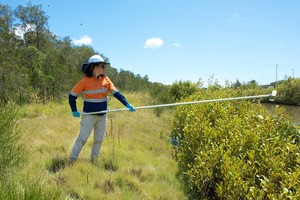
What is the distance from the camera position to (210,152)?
427cm

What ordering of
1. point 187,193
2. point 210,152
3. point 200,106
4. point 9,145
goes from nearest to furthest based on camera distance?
point 9,145
point 210,152
point 187,193
point 200,106

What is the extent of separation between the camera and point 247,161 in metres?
3.75

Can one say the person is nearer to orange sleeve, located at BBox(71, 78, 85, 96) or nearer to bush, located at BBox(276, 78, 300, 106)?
orange sleeve, located at BBox(71, 78, 85, 96)

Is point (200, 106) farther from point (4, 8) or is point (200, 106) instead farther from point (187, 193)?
point (4, 8)

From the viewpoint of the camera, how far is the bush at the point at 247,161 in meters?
3.25

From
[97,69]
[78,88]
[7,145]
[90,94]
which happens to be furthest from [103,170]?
[7,145]

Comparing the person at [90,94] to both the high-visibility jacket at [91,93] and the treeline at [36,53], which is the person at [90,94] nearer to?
the high-visibility jacket at [91,93]

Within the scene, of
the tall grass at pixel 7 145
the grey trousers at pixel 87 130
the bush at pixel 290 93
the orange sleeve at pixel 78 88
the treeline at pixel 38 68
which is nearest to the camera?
the tall grass at pixel 7 145

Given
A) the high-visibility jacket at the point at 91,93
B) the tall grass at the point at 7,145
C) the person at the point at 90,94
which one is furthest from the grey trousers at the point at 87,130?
the tall grass at the point at 7,145

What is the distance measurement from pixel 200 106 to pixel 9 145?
491 centimetres

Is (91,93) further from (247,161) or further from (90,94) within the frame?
(247,161)

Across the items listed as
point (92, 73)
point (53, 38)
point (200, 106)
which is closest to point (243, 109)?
point (200, 106)

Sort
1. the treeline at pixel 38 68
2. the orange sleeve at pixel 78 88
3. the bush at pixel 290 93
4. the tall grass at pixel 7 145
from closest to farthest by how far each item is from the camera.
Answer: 1. the tall grass at pixel 7 145
2. the orange sleeve at pixel 78 88
3. the treeline at pixel 38 68
4. the bush at pixel 290 93

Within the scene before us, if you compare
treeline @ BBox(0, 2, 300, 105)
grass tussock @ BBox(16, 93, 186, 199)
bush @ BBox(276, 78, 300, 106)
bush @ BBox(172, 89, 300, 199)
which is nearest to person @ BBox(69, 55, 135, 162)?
grass tussock @ BBox(16, 93, 186, 199)
